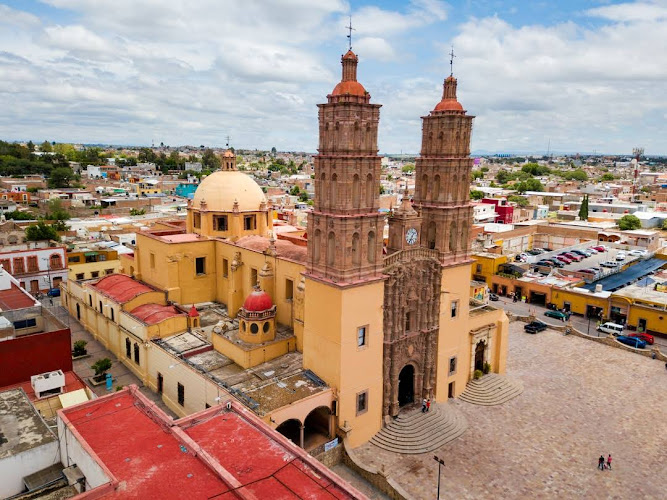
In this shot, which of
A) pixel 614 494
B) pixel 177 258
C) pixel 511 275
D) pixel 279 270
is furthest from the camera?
pixel 511 275

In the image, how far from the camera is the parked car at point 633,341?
37969mm

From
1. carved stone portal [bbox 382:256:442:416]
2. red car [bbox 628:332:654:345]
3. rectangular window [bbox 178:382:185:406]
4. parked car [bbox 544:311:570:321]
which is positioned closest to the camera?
carved stone portal [bbox 382:256:442:416]

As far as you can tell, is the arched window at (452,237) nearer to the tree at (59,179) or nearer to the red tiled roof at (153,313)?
the red tiled roof at (153,313)

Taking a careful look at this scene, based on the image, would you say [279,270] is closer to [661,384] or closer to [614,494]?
[614,494]

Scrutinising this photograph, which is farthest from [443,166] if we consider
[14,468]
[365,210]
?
[14,468]

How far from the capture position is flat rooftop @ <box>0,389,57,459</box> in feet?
55.9

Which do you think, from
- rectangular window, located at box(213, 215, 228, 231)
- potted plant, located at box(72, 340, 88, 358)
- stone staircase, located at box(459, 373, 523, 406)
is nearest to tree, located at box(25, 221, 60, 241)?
potted plant, located at box(72, 340, 88, 358)

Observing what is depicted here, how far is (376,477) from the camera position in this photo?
21891mm

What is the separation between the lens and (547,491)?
72.2 feet

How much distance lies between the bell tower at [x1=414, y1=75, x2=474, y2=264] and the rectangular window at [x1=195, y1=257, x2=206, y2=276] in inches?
645

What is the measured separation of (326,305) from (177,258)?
49.0 feet

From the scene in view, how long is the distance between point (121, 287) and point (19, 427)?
19.3 m

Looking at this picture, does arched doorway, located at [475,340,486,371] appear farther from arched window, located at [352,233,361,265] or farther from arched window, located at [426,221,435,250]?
arched window, located at [352,233,361,265]

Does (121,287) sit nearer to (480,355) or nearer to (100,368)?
(100,368)
